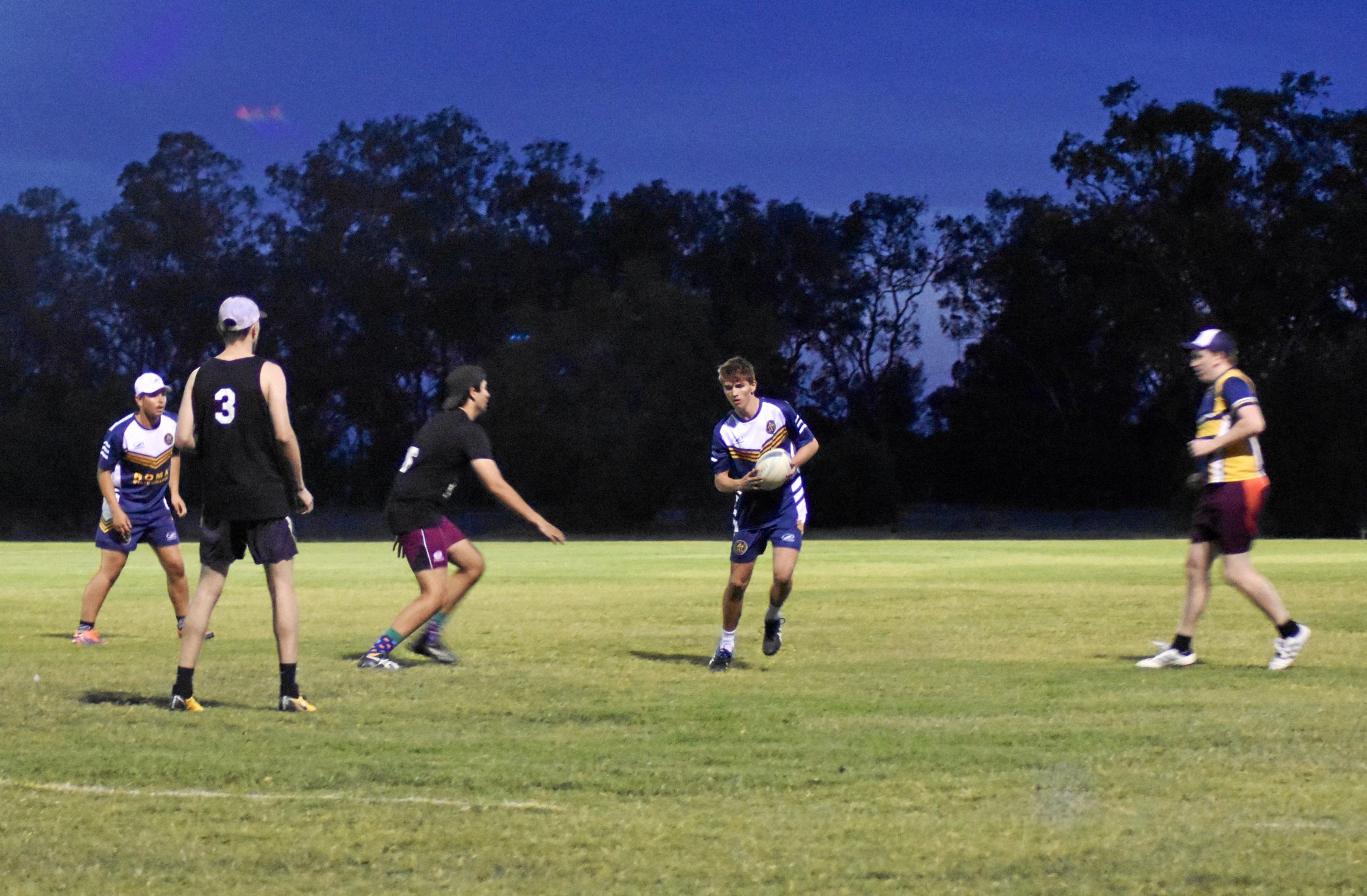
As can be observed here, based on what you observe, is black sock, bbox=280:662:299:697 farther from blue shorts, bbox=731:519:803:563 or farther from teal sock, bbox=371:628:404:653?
blue shorts, bbox=731:519:803:563

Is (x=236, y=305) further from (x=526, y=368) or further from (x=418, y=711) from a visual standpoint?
(x=526, y=368)

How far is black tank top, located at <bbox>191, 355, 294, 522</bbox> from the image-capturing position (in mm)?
8617

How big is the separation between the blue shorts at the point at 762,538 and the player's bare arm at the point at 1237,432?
2671mm

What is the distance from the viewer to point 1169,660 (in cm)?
1121

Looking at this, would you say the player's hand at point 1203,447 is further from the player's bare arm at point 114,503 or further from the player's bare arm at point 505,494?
the player's bare arm at point 114,503

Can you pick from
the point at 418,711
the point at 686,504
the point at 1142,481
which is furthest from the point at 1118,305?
the point at 418,711

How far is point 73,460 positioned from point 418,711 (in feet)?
178

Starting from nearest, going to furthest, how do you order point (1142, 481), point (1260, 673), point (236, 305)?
point (236, 305), point (1260, 673), point (1142, 481)

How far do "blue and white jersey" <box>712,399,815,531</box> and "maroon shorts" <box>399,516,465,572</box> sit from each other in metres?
1.88

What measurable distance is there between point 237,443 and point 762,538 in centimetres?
406

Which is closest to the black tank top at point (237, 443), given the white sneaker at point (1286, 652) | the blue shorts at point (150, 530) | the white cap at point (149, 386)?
the white cap at point (149, 386)

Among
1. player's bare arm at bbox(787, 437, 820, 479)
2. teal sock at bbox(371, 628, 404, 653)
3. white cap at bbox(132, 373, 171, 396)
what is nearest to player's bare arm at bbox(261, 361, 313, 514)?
teal sock at bbox(371, 628, 404, 653)

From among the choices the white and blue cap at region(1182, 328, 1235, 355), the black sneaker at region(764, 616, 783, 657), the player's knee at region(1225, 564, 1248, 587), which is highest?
the white and blue cap at region(1182, 328, 1235, 355)

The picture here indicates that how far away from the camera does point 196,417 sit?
8734 mm
